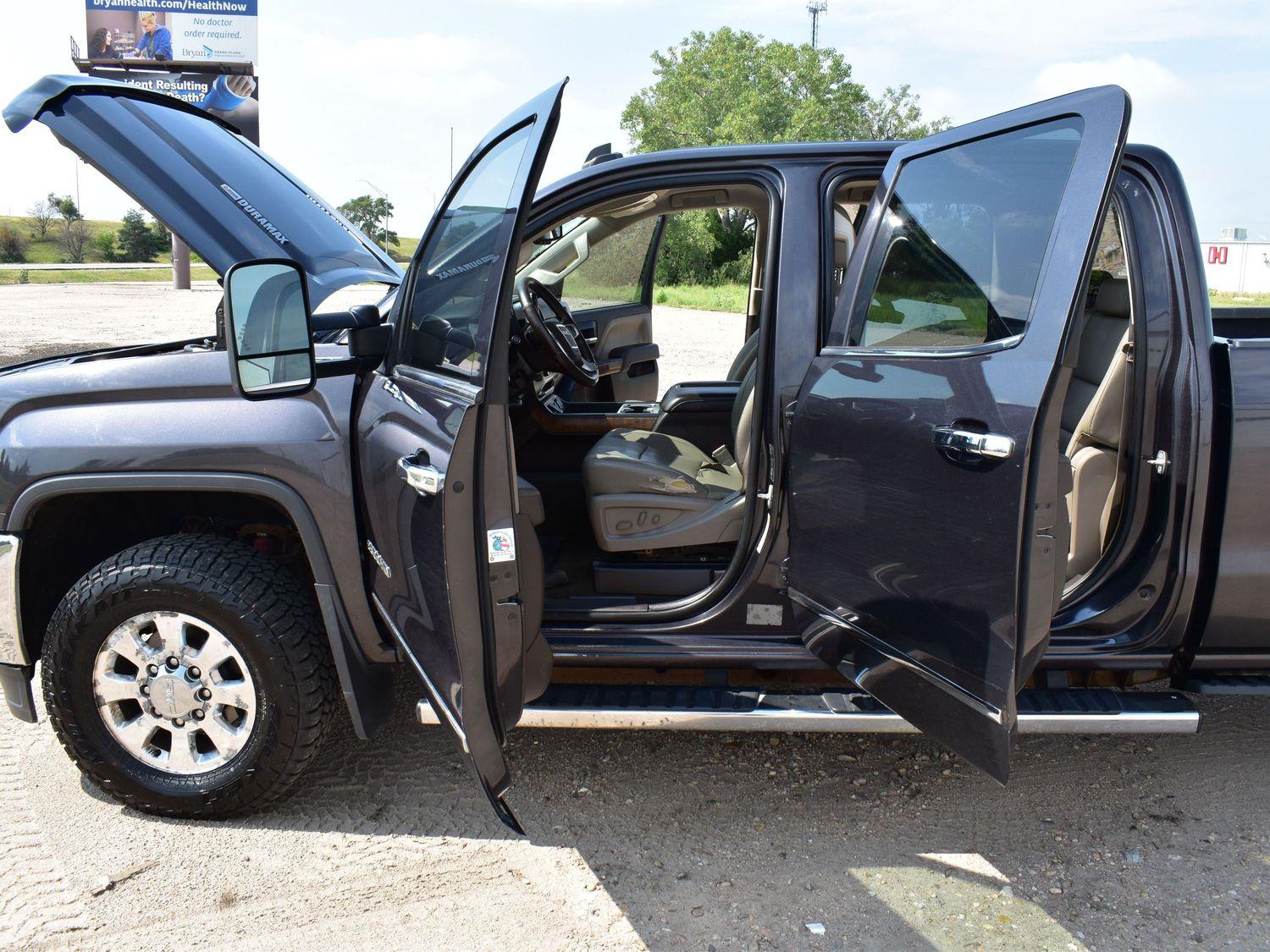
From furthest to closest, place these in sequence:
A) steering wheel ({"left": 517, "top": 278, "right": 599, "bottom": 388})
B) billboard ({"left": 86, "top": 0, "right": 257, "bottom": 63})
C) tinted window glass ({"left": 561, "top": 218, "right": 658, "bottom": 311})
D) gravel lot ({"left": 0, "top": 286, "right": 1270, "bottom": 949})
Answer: billboard ({"left": 86, "top": 0, "right": 257, "bottom": 63}), tinted window glass ({"left": 561, "top": 218, "right": 658, "bottom": 311}), steering wheel ({"left": 517, "top": 278, "right": 599, "bottom": 388}), gravel lot ({"left": 0, "top": 286, "right": 1270, "bottom": 949})

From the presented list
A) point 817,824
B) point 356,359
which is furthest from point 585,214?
point 817,824

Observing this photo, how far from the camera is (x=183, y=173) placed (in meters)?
2.71

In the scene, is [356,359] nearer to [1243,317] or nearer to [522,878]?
[522,878]

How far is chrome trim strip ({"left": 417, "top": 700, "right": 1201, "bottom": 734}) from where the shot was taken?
2.50 m

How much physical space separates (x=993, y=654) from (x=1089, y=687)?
90 centimetres

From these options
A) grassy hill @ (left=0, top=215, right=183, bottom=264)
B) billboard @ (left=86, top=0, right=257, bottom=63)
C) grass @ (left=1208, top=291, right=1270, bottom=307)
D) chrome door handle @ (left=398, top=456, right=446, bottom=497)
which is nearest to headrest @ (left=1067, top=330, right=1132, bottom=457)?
grass @ (left=1208, top=291, right=1270, bottom=307)

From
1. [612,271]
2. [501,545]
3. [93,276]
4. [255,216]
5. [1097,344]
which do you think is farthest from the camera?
[93,276]

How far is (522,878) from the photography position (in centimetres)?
251

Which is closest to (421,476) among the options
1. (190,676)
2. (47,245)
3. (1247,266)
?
(190,676)

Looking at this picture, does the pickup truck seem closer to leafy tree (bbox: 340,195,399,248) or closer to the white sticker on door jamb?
the white sticker on door jamb

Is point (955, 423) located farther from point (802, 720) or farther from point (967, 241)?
point (802, 720)

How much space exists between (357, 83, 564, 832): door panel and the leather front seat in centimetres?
69

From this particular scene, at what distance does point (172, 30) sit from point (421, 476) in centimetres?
4006

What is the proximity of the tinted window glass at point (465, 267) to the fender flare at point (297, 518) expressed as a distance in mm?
497
